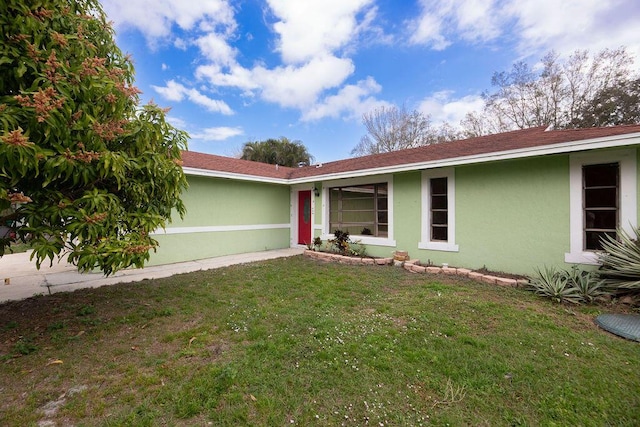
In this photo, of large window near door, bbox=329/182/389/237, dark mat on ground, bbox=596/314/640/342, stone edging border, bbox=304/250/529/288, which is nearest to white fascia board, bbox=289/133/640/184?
large window near door, bbox=329/182/389/237

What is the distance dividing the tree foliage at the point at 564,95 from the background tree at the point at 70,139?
23117 millimetres

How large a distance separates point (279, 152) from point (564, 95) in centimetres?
1928

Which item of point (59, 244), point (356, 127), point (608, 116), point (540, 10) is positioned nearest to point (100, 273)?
point (59, 244)

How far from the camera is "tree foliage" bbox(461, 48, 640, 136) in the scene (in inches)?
622

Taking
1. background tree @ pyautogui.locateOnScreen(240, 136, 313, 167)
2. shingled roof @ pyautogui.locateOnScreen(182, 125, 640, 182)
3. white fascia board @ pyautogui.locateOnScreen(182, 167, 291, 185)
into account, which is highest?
background tree @ pyautogui.locateOnScreen(240, 136, 313, 167)

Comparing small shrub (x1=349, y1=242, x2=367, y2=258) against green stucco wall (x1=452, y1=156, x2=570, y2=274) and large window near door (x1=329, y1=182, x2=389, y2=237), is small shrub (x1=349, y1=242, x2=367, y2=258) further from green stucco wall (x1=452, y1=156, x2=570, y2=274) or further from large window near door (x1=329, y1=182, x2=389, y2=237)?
green stucco wall (x1=452, y1=156, x2=570, y2=274)

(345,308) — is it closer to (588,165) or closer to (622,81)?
(588,165)

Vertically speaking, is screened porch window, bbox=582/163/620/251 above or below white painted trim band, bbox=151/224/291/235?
above

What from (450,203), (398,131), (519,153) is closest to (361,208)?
(450,203)

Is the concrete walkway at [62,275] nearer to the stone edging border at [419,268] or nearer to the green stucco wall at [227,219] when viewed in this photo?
the green stucco wall at [227,219]

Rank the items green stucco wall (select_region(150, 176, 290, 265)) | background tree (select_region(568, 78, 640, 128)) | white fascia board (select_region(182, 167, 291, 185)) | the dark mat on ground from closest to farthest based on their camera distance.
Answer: the dark mat on ground → white fascia board (select_region(182, 167, 291, 185)) → green stucco wall (select_region(150, 176, 290, 265)) → background tree (select_region(568, 78, 640, 128))

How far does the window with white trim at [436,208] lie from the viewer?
284 inches

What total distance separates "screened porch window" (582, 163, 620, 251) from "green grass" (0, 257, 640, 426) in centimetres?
207

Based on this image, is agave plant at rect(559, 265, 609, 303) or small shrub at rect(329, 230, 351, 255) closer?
agave plant at rect(559, 265, 609, 303)
